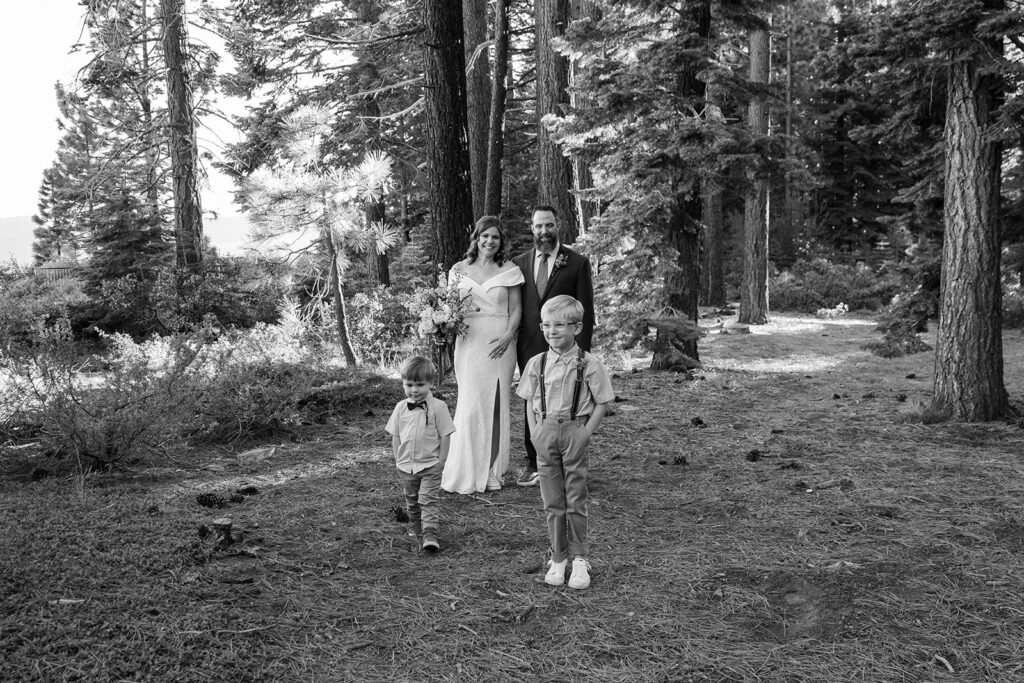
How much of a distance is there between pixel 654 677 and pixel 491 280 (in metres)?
3.13

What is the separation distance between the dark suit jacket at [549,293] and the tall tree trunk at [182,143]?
1328 centimetres

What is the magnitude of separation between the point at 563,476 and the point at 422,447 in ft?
2.87

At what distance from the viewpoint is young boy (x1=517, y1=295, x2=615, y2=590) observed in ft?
11.8

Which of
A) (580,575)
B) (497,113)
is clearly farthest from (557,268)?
(497,113)

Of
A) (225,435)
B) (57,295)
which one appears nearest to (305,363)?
(225,435)

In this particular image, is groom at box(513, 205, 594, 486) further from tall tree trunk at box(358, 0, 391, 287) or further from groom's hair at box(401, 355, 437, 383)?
tall tree trunk at box(358, 0, 391, 287)

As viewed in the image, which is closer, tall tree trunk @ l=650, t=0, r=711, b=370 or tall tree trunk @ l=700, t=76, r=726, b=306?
tall tree trunk @ l=650, t=0, r=711, b=370

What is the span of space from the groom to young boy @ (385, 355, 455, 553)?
1.28m

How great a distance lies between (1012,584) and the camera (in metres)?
3.41

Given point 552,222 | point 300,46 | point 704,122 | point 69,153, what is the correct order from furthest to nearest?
1. point 69,153
2. point 300,46
3. point 704,122
4. point 552,222

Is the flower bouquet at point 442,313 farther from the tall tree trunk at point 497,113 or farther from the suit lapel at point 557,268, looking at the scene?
the tall tree trunk at point 497,113

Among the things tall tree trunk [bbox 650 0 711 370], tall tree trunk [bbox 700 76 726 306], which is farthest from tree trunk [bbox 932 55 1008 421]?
tall tree trunk [bbox 700 76 726 306]

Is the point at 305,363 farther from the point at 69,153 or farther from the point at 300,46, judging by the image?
the point at 69,153

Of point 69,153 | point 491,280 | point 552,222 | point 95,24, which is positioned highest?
point 69,153
